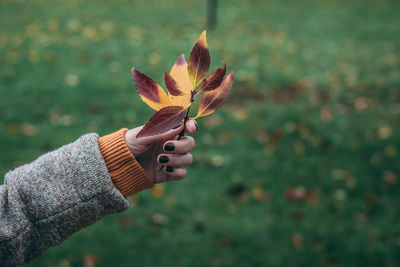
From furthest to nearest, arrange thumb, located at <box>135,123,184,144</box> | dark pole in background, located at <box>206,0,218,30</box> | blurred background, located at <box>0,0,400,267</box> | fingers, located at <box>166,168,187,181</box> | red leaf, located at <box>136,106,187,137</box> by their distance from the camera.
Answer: dark pole in background, located at <box>206,0,218,30</box>, blurred background, located at <box>0,0,400,267</box>, fingers, located at <box>166,168,187,181</box>, thumb, located at <box>135,123,184,144</box>, red leaf, located at <box>136,106,187,137</box>

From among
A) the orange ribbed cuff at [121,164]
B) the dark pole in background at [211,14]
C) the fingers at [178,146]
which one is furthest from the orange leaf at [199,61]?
the dark pole in background at [211,14]

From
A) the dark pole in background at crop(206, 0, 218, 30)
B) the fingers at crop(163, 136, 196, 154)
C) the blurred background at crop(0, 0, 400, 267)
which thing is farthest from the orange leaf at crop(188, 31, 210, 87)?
the dark pole in background at crop(206, 0, 218, 30)

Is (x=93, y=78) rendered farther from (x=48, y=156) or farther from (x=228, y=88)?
(x=228, y=88)

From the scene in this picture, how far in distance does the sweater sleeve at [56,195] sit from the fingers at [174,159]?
0.09 meters

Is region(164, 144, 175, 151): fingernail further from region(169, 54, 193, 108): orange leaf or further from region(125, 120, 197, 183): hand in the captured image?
region(169, 54, 193, 108): orange leaf

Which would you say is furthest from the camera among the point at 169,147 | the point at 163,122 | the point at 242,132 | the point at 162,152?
the point at 242,132

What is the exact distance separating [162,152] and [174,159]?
68 millimetres

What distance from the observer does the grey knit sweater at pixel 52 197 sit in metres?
1.08

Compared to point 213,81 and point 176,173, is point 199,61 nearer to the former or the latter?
point 213,81

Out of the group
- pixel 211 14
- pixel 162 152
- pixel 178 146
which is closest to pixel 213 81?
pixel 178 146

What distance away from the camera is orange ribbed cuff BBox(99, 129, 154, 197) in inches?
44.6

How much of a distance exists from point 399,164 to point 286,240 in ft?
4.56

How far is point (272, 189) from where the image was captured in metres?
2.82

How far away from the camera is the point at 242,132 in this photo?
3.49 meters
